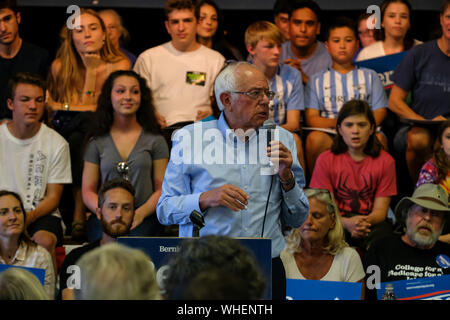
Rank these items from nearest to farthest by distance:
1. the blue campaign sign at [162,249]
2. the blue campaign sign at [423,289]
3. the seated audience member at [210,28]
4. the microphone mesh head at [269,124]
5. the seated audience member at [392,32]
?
the blue campaign sign at [162,249] < the microphone mesh head at [269,124] < the blue campaign sign at [423,289] < the seated audience member at [392,32] < the seated audience member at [210,28]

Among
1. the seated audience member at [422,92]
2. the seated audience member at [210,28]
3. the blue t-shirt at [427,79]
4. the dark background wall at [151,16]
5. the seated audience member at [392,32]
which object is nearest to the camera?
the seated audience member at [422,92]

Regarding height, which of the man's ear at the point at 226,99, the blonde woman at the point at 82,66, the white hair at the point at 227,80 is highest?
A: the blonde woman at the point at 82,66

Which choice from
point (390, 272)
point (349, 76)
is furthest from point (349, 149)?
point (390, 272)

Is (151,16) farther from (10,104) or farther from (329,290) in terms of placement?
(329,290)

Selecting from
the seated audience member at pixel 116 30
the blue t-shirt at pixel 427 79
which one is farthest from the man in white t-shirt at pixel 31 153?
the blue t-shirt at pixel 427 79

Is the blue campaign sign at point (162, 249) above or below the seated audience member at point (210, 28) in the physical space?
below

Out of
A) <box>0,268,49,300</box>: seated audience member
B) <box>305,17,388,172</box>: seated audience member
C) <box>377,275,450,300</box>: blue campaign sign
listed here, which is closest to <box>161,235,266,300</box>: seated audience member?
<box>0,268,49,300</box>: seated audience member

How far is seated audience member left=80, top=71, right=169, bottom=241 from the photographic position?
4.52 metres

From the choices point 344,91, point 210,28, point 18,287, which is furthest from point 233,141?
point 210,28

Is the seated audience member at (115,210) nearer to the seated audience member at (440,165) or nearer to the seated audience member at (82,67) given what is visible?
the seated audience member at (82,67)

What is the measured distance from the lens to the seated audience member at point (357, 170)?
15.2 ft

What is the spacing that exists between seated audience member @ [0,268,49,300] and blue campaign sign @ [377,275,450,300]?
203cm

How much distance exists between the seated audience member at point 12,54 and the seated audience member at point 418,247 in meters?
2.86

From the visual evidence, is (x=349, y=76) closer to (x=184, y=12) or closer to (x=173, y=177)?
(x=184, y=12)
